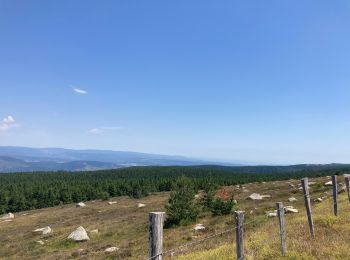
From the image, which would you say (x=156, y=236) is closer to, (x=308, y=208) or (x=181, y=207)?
(x=308, y=208)

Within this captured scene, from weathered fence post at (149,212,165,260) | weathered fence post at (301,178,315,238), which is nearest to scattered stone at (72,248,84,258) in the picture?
weathered fence post at (301,178,315,238)

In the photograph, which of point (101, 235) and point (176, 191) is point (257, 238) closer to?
point (176, 191)

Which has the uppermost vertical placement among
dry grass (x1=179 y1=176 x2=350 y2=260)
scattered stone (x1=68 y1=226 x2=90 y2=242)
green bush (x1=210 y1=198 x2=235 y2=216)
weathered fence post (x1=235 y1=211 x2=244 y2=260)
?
weathered fence post (x1=235 y1=211 x2=244 y2=260)

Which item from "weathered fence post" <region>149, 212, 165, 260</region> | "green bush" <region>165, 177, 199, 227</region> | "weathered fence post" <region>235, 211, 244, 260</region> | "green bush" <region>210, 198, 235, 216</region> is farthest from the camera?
"green bush" <region>210, 198, 235, 216</region>

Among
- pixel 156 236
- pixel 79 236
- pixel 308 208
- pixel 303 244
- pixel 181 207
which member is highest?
pixel 156 236

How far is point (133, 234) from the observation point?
32.5m

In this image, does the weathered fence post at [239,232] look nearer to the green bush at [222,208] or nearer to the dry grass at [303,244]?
the dry grass at [303,244]

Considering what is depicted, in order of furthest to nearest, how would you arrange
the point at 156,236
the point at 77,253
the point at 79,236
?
the point at 79,236 < the point at 77,253 < the point at 156,236

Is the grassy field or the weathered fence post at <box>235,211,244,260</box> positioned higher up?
the weathered fence post at <box>235,211,244,260</box>

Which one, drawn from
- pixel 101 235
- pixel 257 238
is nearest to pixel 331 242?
pixel 257 238

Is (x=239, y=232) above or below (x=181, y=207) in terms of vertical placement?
above

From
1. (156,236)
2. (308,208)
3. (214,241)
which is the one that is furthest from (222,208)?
(156,236)

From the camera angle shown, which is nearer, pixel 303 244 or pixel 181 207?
pixel 303 244

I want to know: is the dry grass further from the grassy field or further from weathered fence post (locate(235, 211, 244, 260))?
weathered fence post (locate(235, 211, 244, 260))
